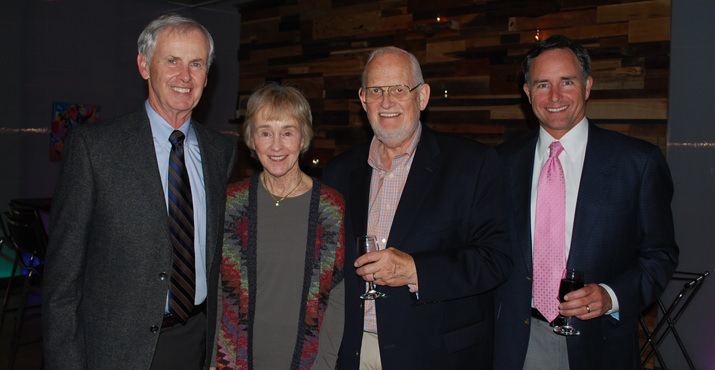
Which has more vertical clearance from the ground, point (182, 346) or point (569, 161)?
point (569, 161)

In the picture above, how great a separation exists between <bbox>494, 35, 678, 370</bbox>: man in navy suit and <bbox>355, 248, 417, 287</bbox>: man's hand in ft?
1.78

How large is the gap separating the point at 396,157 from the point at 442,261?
53 centimetres

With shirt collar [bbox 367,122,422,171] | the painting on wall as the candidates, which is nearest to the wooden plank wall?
shirt collar [bbox 367,122,422,171]

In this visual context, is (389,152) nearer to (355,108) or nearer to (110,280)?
(110,280)

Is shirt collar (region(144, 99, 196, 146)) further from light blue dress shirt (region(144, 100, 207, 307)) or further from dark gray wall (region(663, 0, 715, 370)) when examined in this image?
dark gray wall (region(663, 0, 715, 370))

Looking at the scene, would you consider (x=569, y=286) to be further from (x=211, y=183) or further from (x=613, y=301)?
(x=211, y=183)

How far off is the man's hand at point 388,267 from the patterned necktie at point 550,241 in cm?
62

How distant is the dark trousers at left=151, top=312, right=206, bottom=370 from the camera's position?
206 centimetres

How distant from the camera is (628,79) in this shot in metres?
4.85

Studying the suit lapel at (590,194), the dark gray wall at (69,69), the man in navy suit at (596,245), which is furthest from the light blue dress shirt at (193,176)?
the dark gray wall at (69,69)

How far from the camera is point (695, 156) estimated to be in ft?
15.3

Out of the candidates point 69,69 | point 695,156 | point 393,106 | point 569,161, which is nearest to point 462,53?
point 695,156

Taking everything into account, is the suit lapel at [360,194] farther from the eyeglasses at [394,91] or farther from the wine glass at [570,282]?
the wine glass at [570,282]

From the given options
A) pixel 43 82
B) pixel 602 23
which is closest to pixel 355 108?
pixel 602 23
